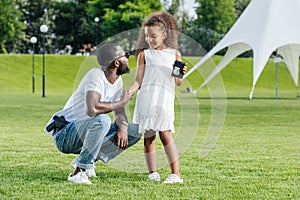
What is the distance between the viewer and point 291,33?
1725cm

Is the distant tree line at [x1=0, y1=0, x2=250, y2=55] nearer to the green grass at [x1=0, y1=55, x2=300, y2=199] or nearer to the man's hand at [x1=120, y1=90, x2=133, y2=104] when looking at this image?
the green grass at [x1=0, y1=55, x2=300, y2=199]

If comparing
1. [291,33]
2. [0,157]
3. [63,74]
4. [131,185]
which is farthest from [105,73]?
[63,74]

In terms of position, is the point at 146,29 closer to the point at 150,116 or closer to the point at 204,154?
the point at 150,116

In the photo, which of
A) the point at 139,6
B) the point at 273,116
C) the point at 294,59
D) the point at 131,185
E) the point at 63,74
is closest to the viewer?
the point at 131,185

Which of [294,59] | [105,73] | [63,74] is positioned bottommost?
[63,74]

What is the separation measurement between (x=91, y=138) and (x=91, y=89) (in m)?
0.36

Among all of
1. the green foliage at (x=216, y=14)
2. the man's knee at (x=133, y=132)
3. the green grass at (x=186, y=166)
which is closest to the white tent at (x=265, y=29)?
the green grass at (x=186, y=166)

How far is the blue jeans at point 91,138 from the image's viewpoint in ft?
16.2

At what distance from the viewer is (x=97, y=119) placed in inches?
194

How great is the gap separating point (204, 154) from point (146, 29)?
244cm

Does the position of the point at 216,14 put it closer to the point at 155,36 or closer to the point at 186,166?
the point at 186,166

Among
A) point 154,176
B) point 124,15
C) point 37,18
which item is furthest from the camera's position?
point 37,18

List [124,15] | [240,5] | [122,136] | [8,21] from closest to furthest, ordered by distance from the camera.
Answer: [122,136], [8,21], [124,15], [240,5]

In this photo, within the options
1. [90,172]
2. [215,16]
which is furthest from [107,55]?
[215,16]
